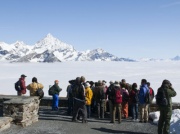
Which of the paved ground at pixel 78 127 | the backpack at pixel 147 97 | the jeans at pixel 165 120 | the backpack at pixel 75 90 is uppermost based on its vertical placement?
the backpack at pixel 75 90

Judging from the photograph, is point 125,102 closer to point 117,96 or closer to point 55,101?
point 117,96

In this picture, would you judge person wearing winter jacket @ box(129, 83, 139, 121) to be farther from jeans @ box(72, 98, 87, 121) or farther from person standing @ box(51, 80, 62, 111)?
person standing @ box(51, 80, 62, 111)

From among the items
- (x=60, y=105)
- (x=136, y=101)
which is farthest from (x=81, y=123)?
(x=60, y=105)

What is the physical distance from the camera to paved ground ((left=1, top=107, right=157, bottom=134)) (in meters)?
11.1

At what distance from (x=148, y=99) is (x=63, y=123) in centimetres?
368

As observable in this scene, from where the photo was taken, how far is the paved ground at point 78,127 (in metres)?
11.1

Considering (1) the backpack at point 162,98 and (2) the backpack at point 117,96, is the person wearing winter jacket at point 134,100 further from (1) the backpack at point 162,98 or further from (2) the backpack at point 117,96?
(1) the backpack at point 162,98

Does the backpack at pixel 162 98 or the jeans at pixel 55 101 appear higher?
the backpack at pixel 162 98

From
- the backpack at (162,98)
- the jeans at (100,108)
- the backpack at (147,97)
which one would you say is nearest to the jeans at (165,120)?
the backpack at (162,98)

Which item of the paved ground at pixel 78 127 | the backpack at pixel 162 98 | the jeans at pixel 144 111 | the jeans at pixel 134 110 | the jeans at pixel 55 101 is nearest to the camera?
the backpack at pixel 162 98

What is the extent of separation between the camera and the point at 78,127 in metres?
11.9

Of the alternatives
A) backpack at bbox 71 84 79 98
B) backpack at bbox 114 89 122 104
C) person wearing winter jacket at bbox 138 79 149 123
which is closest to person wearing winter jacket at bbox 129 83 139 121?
person wearing winter jacket at bbox 138 79 149 123

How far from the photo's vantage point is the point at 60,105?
1748 cm

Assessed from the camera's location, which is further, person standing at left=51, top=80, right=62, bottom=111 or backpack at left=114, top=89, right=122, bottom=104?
person standing at left=51, top=80, right=62, bottom=111
